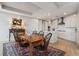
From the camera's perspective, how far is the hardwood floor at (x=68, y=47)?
218 cm

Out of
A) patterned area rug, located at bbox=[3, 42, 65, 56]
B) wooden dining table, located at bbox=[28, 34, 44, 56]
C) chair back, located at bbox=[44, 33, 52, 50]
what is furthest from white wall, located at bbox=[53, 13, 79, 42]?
wooden dining table, located at bbox=[28, 34, 44, 56]

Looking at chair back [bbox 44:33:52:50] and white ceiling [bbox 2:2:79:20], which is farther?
chair back [bbox 44:33:52:50]

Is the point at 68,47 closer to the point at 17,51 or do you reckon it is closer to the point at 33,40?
the point at 33,40

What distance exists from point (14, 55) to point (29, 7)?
1232mm

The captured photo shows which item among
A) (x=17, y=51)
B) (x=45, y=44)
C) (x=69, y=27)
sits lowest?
(x=17, y=51)

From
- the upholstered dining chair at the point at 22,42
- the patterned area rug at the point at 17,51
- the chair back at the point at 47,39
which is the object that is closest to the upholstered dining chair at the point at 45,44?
the chair back at the point at 47,39

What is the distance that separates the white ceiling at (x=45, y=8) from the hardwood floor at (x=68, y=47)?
2.16 feet

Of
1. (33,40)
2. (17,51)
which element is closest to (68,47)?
(33,40)

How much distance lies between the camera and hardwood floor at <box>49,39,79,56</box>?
2.18 m

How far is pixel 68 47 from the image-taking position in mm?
2203

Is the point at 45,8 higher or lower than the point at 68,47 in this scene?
higher

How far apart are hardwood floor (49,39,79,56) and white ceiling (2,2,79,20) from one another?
2.16 ft

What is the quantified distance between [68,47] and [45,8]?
110 centimetres

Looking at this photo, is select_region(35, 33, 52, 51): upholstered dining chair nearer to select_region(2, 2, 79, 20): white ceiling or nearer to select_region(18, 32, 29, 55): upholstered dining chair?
select_region(18, 32, 29, 55): upholstered dining chair
